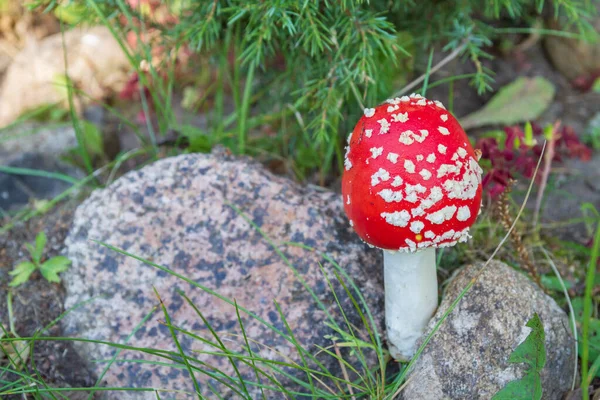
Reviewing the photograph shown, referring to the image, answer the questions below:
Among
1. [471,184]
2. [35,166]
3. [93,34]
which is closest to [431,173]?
[471,184]

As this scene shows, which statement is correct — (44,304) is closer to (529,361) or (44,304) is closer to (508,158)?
(529,361)

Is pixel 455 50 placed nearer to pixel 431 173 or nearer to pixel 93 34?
pixel 431 173

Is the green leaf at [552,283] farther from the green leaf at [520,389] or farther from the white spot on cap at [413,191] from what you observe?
the white spot on cap at [413,191]

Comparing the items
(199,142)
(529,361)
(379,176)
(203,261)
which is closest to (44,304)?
(203,261)

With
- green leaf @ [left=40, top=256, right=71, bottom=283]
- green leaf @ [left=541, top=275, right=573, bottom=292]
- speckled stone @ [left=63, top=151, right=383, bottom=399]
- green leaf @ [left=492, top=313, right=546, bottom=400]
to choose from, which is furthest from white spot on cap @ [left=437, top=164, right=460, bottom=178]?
green leaf @ [left=40, top=256, right=71, bottom=283]

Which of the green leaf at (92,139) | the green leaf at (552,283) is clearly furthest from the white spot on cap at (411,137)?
the green leaf at (92,139)

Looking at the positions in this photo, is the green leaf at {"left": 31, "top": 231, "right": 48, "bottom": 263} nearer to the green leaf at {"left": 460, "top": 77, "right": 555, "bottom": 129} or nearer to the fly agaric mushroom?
the fly agaric mushroom

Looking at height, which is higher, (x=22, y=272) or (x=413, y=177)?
(x=413, y=177)
